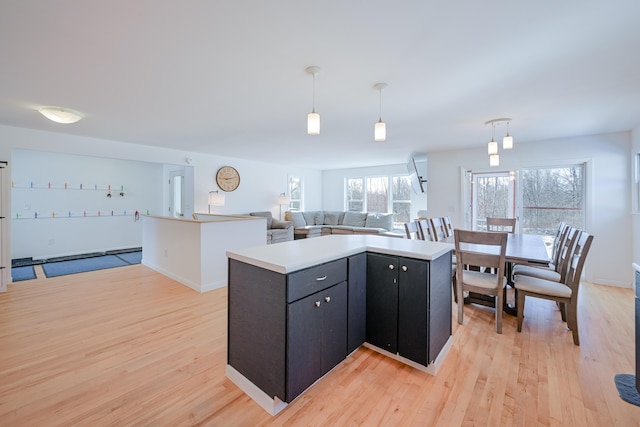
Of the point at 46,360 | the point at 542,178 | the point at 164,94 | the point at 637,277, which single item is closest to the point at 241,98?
the point at 164,94

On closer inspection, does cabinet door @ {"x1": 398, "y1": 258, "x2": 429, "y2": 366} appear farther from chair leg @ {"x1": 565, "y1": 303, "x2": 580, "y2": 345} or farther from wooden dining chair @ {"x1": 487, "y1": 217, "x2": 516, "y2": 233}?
wooden dining chair @ {"x1": 487, "y1": 217, "x2": 516, "y2": 233}

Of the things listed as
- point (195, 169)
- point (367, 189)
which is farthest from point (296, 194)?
point (195, 169)

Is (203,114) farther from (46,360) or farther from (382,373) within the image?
(382,373)

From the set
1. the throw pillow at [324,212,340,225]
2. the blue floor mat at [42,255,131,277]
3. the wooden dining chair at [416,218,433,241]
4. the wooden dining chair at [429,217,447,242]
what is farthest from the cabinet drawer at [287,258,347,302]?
the throw pillow at [324,212,340,225]

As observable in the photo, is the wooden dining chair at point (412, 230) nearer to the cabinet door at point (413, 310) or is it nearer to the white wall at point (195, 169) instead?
the cabinet door at point (413, 310)

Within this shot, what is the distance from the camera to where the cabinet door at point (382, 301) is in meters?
2.05

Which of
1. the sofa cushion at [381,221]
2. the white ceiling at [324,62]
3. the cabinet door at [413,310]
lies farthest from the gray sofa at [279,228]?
the cabinet door at [413,310]

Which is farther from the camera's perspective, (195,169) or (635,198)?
(195,169)

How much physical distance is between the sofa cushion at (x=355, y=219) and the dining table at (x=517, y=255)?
13.8ft

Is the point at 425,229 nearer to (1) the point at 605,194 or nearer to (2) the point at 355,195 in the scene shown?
(1) the point at 605,194

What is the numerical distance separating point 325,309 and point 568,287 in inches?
91.9

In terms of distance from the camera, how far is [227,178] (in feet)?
21.2

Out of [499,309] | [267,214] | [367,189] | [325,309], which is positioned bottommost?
[499,309]

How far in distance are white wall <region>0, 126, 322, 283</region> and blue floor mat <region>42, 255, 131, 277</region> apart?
628 mm
